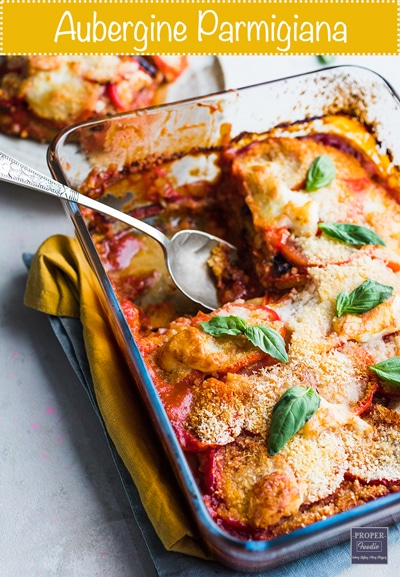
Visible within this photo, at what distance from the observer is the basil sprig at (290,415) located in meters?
2.12

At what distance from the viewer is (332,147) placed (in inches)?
117

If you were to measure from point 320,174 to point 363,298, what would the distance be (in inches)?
23.3

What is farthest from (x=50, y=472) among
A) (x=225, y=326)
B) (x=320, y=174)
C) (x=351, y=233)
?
(x=320, y=174)

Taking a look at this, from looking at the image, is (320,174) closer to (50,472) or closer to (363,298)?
(363,298)

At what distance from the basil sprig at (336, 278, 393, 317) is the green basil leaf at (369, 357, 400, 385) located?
19 cm

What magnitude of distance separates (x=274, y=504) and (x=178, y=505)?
34 centimetres

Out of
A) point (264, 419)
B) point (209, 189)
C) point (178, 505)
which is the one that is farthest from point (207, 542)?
point (209, 189)

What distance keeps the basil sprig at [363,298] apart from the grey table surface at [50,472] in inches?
29.7

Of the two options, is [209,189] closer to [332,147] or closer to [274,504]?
[332,147]

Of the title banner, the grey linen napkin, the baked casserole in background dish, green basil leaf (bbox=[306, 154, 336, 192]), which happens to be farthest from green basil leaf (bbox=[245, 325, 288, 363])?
the title banner

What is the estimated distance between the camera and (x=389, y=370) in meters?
2.30

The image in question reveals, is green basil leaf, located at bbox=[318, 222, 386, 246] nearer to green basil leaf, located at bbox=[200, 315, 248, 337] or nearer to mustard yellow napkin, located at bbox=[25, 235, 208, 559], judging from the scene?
green basil leaf, located at bbox=[200, 315, 248, 337]

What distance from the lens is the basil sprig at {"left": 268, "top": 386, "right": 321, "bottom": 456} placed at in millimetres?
2121

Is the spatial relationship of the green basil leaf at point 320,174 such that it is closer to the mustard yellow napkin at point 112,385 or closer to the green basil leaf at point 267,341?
the green basil leaf at point 267,341
